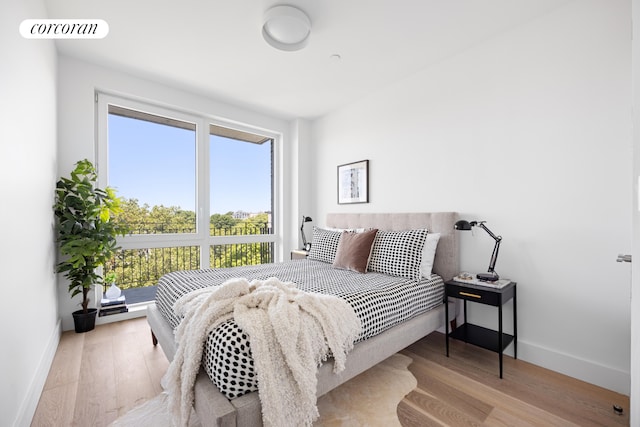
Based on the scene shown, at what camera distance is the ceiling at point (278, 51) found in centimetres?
208

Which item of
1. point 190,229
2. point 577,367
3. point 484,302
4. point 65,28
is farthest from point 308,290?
point 65,28

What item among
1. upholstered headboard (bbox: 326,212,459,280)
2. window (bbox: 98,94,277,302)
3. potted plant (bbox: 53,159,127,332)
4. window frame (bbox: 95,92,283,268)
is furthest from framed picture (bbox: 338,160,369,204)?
potted plant (bbox: 53,159,127,332)

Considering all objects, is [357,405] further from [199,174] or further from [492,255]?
[199,174]

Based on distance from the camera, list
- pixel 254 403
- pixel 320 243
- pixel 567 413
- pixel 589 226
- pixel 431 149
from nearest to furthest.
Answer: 1. pixel 254 403
2. pixel 567 413
3. pixel 589 226
4. pixel 431 149
5. pixel 320 243

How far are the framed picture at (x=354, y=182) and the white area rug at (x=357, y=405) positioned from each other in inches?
79.7

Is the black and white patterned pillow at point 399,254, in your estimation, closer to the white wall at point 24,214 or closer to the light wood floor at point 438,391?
the light wood floor at point 438,391

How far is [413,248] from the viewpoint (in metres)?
2.43

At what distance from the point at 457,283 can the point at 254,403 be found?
1.75m

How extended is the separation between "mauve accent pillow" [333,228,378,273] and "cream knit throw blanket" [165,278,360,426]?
3.32ft

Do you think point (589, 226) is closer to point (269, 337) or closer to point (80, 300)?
point (269, 337)

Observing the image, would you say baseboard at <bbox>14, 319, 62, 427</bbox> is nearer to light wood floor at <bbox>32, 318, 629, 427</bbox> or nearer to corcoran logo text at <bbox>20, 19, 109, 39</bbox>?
light wood floor at <bbox>32, 318, 629, 427</bbox>

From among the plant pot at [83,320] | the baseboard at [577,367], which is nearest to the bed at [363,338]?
the baseboard at [577,367]

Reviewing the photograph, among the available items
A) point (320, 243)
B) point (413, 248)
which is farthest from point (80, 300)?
point (413, 248)

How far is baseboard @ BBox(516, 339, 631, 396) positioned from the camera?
5.89ft
